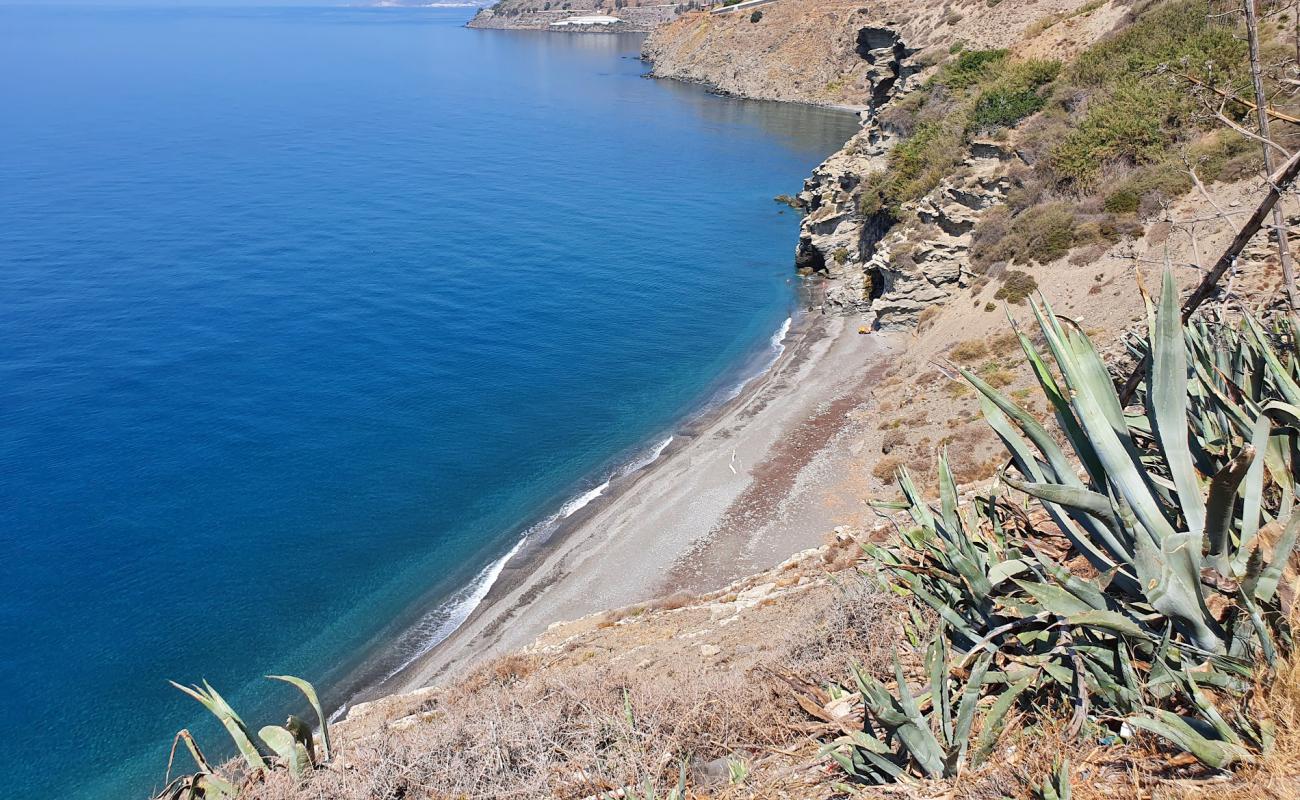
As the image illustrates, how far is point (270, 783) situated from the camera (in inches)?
295

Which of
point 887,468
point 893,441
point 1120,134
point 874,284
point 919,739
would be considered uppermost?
point 1120,134

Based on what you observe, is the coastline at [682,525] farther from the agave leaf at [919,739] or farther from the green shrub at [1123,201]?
the agave leaf at [919,739]

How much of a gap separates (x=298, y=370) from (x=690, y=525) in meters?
20.2

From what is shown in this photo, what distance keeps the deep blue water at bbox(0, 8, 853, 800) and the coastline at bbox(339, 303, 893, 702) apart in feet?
4.95

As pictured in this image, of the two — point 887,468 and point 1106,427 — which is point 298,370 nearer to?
point 887,468

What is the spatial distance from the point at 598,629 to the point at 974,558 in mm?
12290

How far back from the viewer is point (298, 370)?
34.5 meters

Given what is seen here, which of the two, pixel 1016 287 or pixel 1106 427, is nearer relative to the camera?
pixel 1106 427

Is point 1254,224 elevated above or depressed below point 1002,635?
above

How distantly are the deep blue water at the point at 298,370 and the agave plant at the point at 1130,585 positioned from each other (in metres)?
17.9

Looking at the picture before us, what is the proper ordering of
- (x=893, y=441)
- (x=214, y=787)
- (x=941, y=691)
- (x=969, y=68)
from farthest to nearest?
1. (x=969, y=68)
2. (x=893, y=441)
3. (x=214, y=787)
4. (x=941, y=691)

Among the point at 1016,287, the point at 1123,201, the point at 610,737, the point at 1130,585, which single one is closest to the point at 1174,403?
the point at 1130,585

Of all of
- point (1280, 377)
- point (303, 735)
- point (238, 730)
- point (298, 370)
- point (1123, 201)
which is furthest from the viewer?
point (298, 370)

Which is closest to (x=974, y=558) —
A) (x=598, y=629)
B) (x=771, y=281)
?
(x=598, y=629)
